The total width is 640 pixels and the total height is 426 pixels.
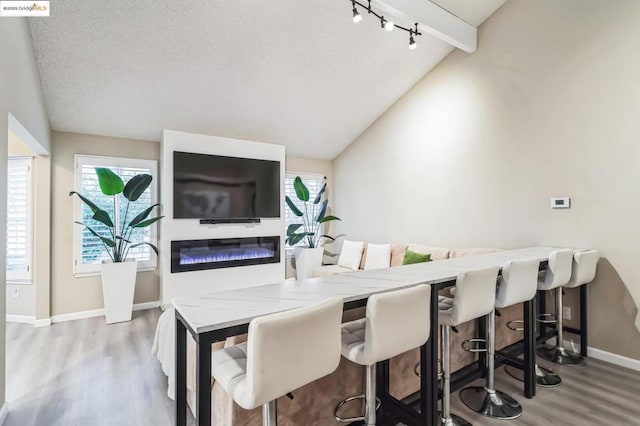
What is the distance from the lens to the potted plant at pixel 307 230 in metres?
5.73

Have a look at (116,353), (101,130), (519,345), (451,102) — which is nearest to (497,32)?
(451,102)

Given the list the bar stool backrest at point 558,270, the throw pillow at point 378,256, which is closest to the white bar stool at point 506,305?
the bar stool backrest at point 558,270

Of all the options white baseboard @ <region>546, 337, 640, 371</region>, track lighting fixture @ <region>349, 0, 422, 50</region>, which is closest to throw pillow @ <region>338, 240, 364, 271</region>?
white baseboard @ <region>546, 337, 640, 371</region>

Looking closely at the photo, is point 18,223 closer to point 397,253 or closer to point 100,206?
point 100,206

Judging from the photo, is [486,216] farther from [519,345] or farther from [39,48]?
[39,48]

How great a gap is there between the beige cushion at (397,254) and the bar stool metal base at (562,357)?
76.3 inches

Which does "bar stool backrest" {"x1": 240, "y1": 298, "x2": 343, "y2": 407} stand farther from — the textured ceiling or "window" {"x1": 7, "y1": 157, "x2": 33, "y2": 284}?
"window" {"x1": 7, "y1": 157, "x2": 33, "y2": 284}

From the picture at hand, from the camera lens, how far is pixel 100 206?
4.53 m

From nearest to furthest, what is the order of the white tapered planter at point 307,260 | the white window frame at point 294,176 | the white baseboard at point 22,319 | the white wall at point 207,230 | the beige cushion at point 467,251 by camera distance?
the beige cushion at point 467,251 → the white baseboard at point 22,319 → the white wall at point 207,230 → the white tapered planter at point 307,260 → the white window frame at point 294,176

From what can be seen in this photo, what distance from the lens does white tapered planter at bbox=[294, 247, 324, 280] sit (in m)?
5.70

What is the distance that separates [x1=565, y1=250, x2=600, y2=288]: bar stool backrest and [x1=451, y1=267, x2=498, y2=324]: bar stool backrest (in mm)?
1445

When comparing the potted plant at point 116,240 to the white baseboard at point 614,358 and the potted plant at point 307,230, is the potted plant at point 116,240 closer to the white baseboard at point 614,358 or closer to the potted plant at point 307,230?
the potted plant at point 307,230

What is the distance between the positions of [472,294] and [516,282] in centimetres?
56

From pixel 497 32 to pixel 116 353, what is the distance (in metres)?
5.65
